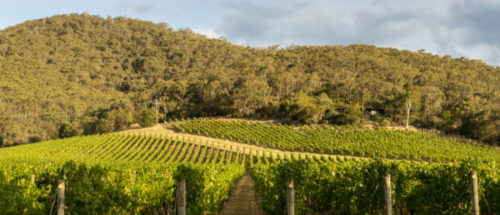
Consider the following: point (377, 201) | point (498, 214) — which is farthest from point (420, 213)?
point (377, 201)

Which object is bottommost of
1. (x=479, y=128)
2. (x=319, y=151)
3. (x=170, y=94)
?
(x=319, y=151)

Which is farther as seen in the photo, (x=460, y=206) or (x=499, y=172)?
(x=499, y=172)

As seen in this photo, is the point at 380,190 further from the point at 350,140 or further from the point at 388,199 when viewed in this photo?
the point at 350,140

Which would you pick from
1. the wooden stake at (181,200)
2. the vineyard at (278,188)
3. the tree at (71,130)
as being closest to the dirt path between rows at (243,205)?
the vineyard at (278,188)

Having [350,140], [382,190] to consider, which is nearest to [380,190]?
[382,190]

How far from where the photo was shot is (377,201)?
25.1 feet

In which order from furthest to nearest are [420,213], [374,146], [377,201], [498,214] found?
1. [374,146]
2. [420,213]
3. [498,214]
4. [377,201]

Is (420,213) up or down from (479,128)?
down

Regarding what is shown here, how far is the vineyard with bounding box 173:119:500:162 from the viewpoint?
36469 mm

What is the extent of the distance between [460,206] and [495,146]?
Result: 48.3 meters

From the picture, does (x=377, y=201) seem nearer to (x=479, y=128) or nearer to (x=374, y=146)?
(x=374, y=146)

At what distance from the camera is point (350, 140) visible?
1677 inches

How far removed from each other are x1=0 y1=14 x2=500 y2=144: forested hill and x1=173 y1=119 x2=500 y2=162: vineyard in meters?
7.97

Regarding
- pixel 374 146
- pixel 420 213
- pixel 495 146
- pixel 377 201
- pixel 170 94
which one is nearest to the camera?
pixel 377 201
